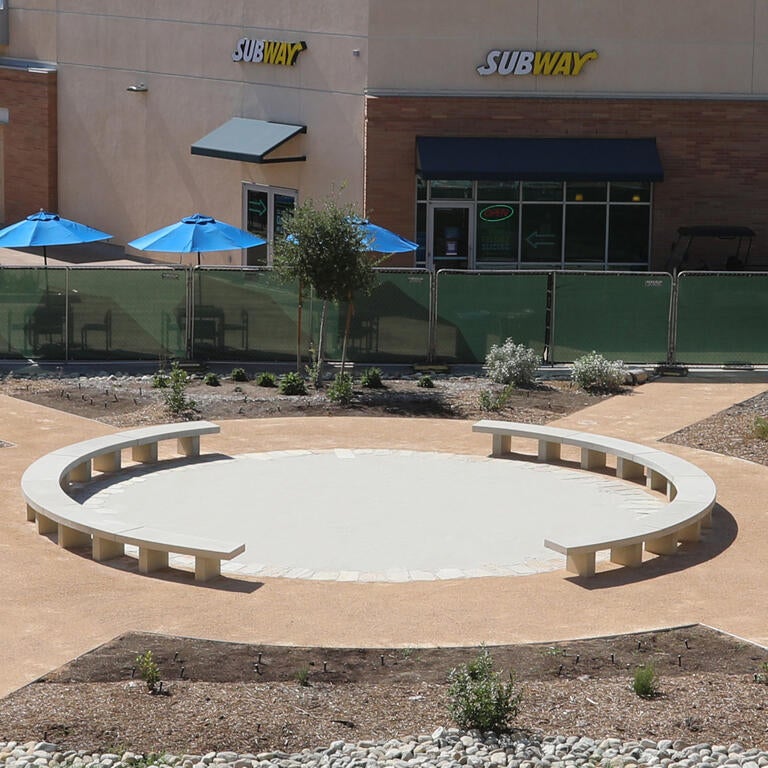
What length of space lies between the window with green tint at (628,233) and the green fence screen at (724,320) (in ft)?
23.8

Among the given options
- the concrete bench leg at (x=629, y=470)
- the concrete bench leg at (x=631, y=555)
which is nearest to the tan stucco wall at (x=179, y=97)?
the concrete bench leg at (x=629, y=470)

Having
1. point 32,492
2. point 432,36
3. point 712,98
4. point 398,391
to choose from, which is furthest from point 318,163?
point 32,492

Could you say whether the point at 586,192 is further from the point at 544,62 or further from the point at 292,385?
the point at 292,385

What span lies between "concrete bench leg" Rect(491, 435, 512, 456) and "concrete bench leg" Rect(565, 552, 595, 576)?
509 cm

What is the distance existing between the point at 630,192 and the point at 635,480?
15.5 meters

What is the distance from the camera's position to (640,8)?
3017cm

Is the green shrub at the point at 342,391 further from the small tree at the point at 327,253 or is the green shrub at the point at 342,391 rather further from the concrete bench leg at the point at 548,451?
the concrete bench leg at the point at 548,451

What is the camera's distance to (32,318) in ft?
79.0

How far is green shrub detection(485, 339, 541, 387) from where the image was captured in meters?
22.8

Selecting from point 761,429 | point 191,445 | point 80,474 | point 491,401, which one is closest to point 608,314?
point 491,401

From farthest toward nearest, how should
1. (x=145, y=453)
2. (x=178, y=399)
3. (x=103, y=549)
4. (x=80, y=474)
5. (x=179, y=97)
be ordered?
(x=179, y=97), (x=178, y=399), (x=145, y=453), (x=80, y=474), (x=103, y=549)

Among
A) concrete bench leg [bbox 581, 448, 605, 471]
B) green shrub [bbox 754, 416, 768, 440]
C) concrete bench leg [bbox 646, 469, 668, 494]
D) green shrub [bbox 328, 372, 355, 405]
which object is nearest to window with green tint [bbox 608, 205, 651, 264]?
green shrub [bbox 328, 372, 355, 405]

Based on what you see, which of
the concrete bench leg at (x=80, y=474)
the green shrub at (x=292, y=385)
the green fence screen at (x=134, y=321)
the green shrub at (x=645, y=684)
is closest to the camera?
the green shrub at (x=645, y=684)

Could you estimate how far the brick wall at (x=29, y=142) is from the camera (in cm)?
3831
